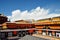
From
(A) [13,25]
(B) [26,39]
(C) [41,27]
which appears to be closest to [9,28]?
(A) [13,25]

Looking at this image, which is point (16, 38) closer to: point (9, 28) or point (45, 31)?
point (9, 28)

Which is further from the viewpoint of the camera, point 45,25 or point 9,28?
point 9,28

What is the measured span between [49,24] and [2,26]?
13250 mm

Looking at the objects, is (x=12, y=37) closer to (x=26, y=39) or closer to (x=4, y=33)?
(x=4, y=33)

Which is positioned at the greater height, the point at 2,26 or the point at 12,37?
the point at 2,26

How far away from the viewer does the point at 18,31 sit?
36.0m

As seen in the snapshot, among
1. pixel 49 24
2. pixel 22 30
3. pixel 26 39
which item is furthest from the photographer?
pixel 22 30

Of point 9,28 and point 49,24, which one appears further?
point 9,28

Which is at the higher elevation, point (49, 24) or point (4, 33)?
point (49, 24)

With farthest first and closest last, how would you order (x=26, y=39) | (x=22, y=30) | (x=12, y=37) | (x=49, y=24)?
1. (x=22, y=30)
2. (x=12, y=37)
3. (x=49, y=24)
4. (x=26, y=39)

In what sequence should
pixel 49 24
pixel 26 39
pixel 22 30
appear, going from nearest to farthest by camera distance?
pixel 26 39, pixel 49 24, pixel 22 30

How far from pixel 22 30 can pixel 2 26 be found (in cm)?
578

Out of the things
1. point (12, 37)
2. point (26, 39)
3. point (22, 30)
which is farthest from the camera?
point (22, 30)

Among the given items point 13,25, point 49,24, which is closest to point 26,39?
point 49,24
